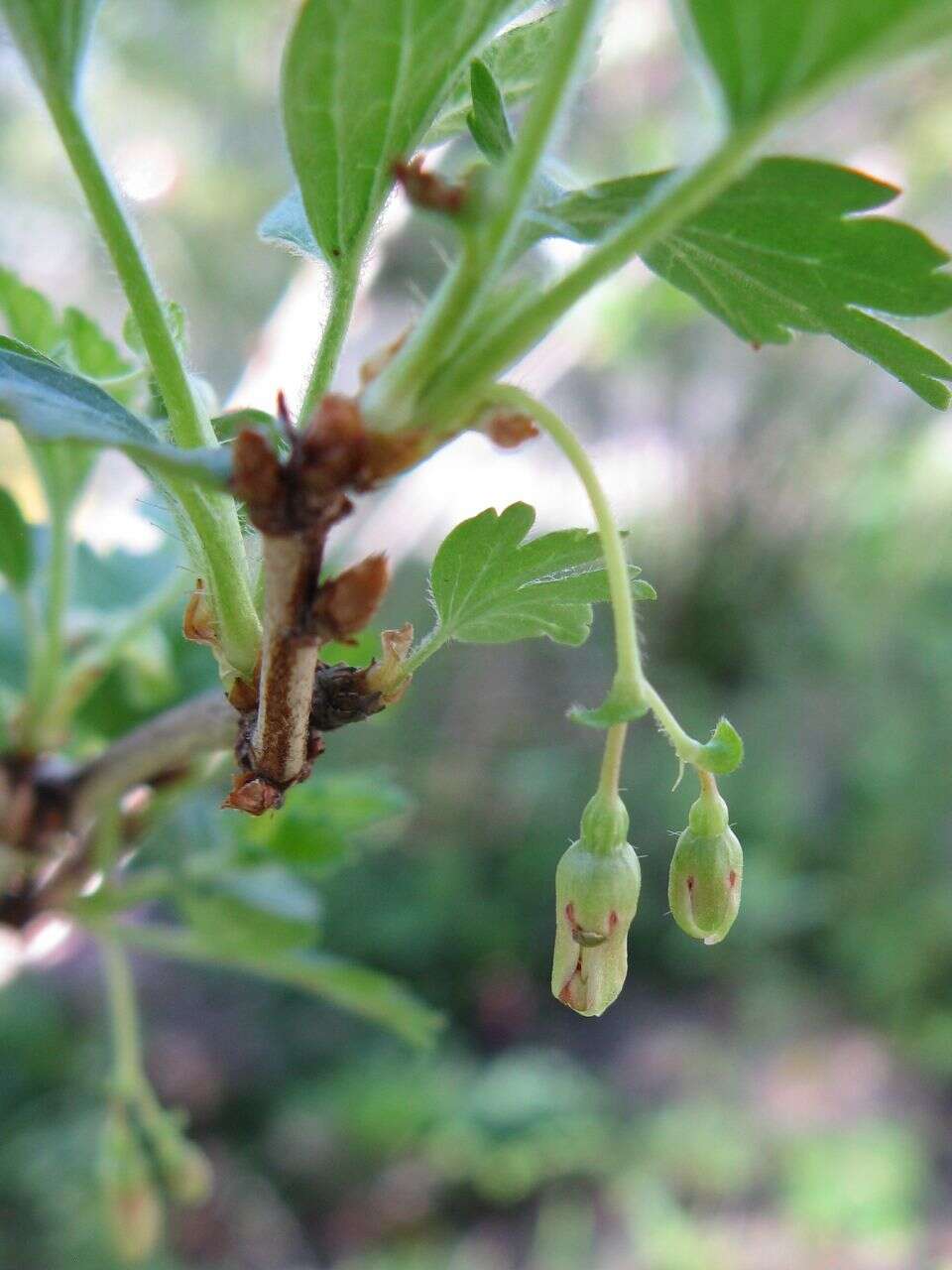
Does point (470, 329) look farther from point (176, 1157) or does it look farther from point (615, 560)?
point (176, 1157)

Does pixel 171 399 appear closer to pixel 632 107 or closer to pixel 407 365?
pixel 407 365

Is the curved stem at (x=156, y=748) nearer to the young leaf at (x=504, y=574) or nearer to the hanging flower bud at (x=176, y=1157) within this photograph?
the young leaf at (x=504, y=574)

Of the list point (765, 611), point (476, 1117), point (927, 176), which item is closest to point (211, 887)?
point (476, 1117)

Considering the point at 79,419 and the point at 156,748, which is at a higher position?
the point at 79,419

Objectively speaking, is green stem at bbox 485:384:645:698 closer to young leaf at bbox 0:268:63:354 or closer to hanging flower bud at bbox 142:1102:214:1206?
young leaf at bbox 0:268:63:354

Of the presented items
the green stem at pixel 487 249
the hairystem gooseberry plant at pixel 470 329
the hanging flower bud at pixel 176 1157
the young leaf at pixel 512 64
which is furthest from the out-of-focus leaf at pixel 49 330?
the hanging flower bud at pixel 176 1157

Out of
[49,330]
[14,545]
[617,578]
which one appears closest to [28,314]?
[49,330]
